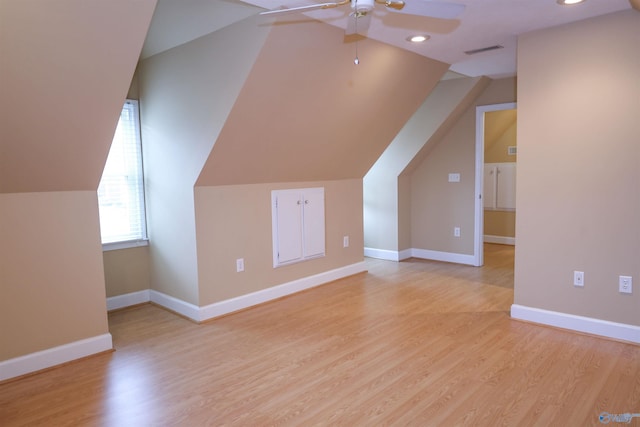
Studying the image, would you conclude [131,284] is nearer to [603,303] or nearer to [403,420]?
[403,420]

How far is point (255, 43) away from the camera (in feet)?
8.92

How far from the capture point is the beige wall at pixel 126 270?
12.3 ft

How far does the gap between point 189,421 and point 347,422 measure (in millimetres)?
778

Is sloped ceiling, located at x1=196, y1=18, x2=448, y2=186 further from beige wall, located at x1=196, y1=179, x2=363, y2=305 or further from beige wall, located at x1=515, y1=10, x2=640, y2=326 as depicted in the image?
beige wall, located at x1=515, y1=10, x2=640, y2=326

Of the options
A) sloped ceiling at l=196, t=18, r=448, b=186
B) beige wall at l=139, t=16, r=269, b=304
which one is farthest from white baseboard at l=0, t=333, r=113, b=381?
sloped ceiling at l=196, t=18, r=448, b=186

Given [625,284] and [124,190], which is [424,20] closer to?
[625,284]

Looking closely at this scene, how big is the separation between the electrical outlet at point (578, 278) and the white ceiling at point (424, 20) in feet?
5.80

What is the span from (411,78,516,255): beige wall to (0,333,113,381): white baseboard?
→ 3963 millimetres

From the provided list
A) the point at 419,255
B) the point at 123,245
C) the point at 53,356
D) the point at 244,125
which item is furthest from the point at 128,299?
the point at 419,255

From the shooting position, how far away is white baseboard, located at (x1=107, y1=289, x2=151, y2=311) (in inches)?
148

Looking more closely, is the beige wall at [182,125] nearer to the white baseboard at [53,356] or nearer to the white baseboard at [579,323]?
the white baseboard at [53,356]

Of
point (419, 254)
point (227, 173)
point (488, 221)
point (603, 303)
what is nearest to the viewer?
point (603, 303)

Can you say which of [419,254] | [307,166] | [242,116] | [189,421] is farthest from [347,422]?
A: [419,254]

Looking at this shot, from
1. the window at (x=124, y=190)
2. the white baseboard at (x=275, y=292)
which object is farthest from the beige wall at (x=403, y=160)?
the window at (x=124, y=190)
